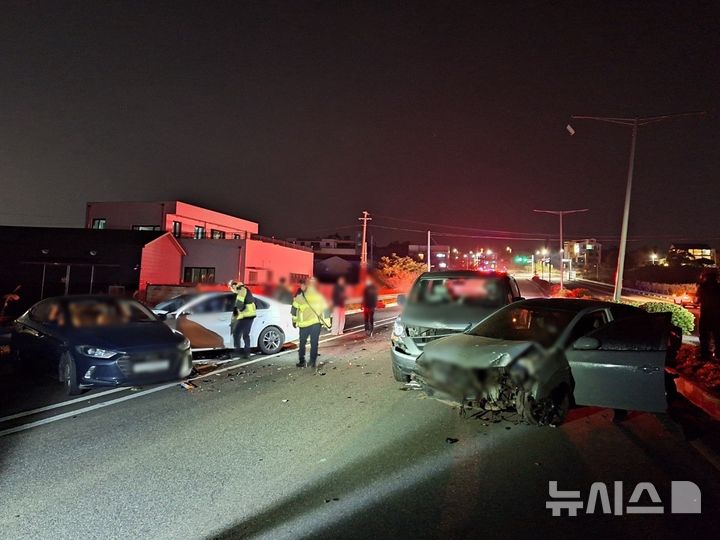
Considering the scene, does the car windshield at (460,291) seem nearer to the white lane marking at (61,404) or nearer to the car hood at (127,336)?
the car hood at (127,336)

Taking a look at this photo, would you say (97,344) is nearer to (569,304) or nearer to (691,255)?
(569,304)

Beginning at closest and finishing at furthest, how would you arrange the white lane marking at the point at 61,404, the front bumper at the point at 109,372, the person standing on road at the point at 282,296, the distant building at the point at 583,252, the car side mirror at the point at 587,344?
→ 1. the car side mirror at the point at 587,344
2. the white lane marking at the point at 61,404
3. the front bumper at the point at 109,372
4. the person standing on road at the point at 282,296
5. the distant building at the point at 583,252

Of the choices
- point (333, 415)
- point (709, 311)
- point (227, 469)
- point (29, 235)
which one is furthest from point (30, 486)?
point (29, 235)

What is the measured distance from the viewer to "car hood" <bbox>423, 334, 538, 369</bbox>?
18.5 feet

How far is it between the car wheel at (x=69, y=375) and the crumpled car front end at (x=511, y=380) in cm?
531

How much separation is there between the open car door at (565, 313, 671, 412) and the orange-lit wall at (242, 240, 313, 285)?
26237mm

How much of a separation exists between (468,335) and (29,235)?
30.8 metres

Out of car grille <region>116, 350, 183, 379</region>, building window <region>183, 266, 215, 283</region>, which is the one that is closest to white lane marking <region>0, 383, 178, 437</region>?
car grille <region>116, 350, 183, 379</region>

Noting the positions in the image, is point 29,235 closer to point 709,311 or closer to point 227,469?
point 227,469

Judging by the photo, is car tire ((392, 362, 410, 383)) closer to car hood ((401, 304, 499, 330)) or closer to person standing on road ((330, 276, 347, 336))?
car hood ((401, 304, 499, 330))

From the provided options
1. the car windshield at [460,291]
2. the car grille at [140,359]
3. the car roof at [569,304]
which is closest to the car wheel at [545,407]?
the car roof at [569,304]

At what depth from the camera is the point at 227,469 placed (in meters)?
4.41

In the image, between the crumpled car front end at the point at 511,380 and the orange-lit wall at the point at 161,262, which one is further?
the orange-lit wall at the point at 161,262

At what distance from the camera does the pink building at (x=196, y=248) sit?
1222 inches
